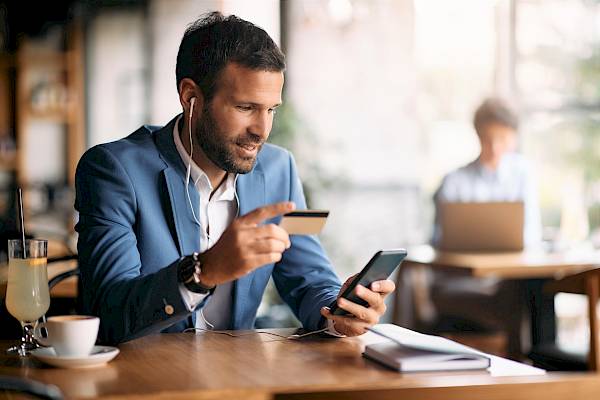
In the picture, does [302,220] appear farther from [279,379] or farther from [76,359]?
[76,359]

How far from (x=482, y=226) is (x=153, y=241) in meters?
2.68

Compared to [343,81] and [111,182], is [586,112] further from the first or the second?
[111,182]

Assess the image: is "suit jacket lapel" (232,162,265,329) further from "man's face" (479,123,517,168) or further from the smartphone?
"man's face" (479,123,517,168)

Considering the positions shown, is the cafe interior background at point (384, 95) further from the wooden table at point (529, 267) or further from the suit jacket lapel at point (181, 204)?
the suit jacket lapel at point (181, 204)

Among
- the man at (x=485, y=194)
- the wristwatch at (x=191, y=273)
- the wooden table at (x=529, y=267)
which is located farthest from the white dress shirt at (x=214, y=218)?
the man at (x=485, y=194)

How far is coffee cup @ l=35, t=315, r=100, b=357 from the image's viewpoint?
5.44 ft

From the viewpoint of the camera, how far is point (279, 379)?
1.56m

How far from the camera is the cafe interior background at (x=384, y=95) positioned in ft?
21.5

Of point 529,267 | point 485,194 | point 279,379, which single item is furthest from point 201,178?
point 485,194

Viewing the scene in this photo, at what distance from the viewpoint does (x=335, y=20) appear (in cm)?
656

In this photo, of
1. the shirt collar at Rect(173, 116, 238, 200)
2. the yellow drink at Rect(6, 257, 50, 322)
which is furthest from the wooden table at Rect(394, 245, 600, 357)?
the yellow drink at Rect(6, 257, 50, 322)

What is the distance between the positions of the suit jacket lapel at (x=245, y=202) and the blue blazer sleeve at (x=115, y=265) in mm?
308

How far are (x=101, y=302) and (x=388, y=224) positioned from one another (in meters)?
4.78

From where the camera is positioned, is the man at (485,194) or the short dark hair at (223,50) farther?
the man at (485,194)
